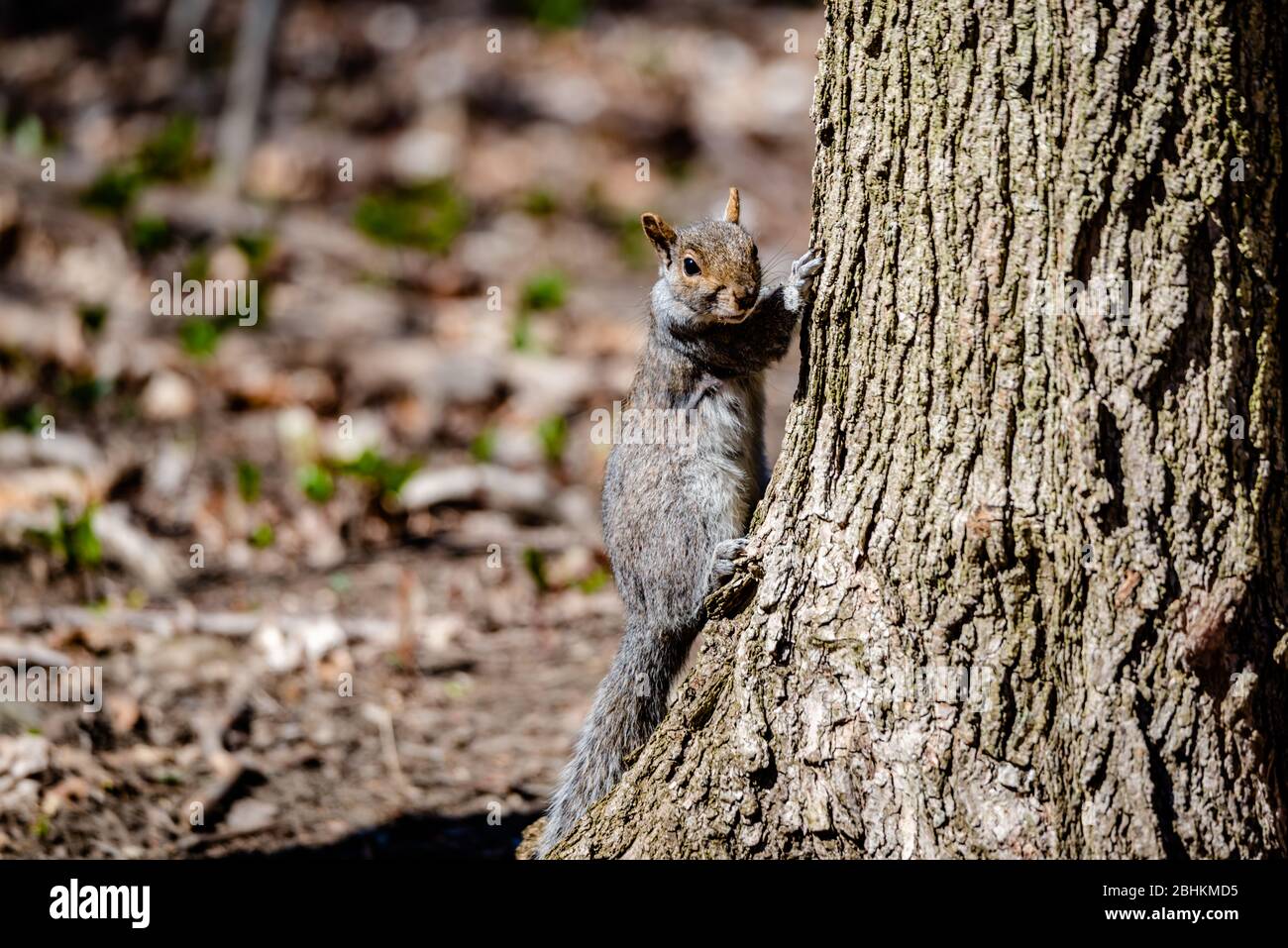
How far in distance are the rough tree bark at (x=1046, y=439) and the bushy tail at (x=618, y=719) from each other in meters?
0.75

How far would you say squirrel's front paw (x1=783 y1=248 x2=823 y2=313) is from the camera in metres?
2.91

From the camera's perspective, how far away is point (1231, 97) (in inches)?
95.7

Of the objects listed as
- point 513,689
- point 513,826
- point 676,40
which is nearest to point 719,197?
point 676,40

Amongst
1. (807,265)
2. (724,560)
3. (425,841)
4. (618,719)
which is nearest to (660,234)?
(807,265)

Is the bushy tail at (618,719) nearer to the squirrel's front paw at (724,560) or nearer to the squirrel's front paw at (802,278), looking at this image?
the squirrel's front paw at (724,560)

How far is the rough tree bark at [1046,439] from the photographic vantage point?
2.45m

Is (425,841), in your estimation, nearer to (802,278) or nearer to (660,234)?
(660,234)

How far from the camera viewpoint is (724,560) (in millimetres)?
3320

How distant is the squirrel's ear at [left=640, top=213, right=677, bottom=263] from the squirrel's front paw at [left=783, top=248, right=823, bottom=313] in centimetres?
64

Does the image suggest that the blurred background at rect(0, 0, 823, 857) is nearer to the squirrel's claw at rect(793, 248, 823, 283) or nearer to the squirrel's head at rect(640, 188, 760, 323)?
the squirrel's head at rect(640, 188, 760, 323)

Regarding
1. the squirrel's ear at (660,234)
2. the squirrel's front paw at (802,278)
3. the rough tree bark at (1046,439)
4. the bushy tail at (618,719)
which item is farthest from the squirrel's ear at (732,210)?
the bushy tail at (618,719)
